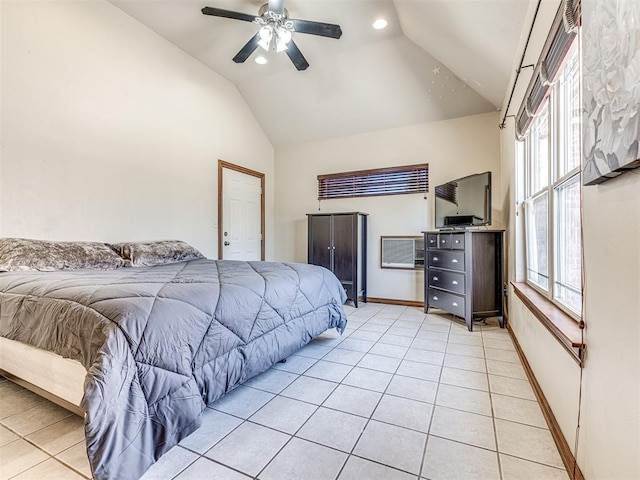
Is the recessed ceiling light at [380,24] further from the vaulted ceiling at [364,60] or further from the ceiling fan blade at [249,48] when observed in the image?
the ceiling fan blade at [249,48]

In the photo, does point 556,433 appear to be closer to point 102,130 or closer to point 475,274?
point 475,274

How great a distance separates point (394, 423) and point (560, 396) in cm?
82

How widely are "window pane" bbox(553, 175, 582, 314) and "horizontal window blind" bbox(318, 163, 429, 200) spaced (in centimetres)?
266

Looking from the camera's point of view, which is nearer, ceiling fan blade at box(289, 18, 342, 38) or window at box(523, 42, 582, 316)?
window at box(523, 42, 582, 316)

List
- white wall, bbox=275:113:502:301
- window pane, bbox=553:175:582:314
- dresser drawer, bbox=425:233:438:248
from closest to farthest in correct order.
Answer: window pane, bbox=553:175:582:314, dresser drawer, bbox=425:233:438:248, white wall, bbox=275:113:502:301

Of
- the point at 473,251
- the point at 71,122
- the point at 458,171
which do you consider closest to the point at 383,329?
the point at 473,251

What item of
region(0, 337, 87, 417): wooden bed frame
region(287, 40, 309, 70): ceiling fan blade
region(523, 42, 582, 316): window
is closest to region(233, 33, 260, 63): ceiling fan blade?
region(287, 40, 309, 70): ceiling fan blade

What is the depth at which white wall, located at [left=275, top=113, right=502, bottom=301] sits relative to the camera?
4.17 m

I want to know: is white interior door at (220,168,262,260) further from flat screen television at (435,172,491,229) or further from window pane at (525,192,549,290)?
window pane at (525,192,549,290)

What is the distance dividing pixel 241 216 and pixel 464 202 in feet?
10.6

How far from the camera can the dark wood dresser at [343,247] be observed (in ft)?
14.8

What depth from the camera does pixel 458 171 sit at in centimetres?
427

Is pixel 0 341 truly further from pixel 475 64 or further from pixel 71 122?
pixel 475 64

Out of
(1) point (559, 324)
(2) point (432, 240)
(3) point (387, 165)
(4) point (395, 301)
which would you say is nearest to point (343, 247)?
(4) point (395, 301)
